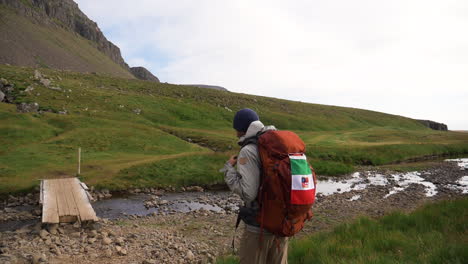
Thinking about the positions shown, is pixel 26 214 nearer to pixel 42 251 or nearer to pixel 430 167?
pixel 42 251

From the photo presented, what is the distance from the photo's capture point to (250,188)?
462 centimetres

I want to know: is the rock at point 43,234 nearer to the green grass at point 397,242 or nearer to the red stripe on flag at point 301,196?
the green grass at point 397,242

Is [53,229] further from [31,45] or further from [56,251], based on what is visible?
[31,45]

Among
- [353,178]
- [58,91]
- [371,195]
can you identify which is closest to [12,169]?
[371,195]

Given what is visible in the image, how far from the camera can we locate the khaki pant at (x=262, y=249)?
4922mm

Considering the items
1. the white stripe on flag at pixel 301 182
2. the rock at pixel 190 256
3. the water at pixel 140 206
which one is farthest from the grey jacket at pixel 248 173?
the water at pixel 140 206

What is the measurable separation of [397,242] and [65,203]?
44.9 feet

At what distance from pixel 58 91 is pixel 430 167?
63.8 meters

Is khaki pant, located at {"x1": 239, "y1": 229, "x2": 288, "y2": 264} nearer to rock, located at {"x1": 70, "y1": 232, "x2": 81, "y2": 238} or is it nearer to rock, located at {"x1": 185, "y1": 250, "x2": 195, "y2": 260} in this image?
rock, located at {"x1": 185, "y1": 250, "x2": 195, "y2": 260}

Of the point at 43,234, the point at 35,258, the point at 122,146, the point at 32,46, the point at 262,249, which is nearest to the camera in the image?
the point at 262,249

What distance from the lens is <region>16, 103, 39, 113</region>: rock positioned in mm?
42703

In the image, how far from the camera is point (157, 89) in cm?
9488

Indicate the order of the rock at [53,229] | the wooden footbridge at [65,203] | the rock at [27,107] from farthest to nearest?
the rock at [27,107], the wooden footbridge at [65,203], the rock at [53,229]

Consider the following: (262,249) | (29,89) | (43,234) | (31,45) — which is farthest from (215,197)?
(31,45)
